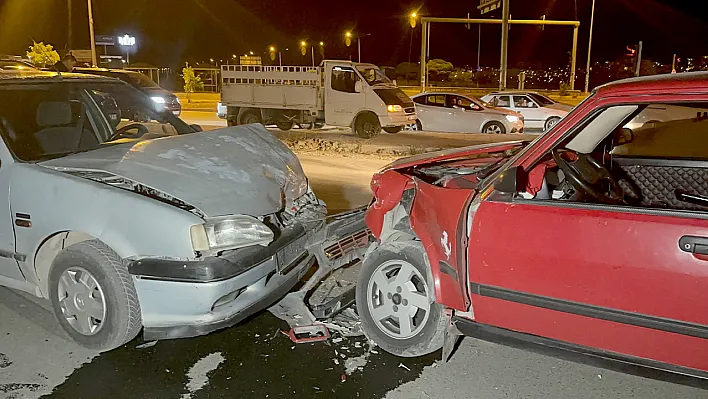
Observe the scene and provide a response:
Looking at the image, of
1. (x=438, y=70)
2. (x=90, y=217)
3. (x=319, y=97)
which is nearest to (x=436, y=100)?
(x=319, y=97)

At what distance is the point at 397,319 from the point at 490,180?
1123 mm

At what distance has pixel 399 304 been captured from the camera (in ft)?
13.1

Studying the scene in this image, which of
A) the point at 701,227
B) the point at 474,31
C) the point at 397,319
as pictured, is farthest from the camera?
the point at 474,31

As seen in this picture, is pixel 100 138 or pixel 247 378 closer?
pixel 247 378

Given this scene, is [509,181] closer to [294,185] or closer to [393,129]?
[294,185]

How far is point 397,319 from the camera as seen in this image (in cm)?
400

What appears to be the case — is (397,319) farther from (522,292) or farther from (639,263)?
(639,263)

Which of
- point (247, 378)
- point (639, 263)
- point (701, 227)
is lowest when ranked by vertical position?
point (247, 378)

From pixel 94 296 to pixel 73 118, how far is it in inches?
76.6

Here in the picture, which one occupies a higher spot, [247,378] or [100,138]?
[100,138]

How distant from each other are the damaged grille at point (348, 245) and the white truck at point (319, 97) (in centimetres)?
1156

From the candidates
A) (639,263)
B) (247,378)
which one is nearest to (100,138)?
(247,378)

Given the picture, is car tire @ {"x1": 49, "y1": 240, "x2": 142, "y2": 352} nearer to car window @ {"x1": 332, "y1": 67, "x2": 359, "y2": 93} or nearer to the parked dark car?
car window @ {"x1": 332, "y1": 67, "x2": 359, "y2": 93}

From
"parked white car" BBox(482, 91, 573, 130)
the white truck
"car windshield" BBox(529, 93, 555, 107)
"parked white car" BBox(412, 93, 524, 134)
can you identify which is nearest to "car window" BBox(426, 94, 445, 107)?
"parked white car" BBox(412, 93, 524, 134)
